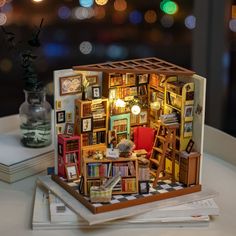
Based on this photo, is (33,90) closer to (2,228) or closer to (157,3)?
(2,228)

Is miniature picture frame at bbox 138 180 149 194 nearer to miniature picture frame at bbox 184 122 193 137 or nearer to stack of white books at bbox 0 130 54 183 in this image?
miniature picture frame at bbox 184 122 193 137

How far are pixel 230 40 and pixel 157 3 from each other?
37cm

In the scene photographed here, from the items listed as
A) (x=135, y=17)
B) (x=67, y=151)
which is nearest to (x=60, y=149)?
(x=67, y=151)

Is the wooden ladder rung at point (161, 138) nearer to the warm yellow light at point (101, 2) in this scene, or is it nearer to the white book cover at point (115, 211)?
the white book cover at point (115, 211)

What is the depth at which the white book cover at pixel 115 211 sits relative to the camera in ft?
4.89

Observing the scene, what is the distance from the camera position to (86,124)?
171 centimetres

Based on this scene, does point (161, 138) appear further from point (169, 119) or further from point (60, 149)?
point (60, 149)

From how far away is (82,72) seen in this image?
171 cm

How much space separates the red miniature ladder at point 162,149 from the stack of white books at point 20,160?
0.36m

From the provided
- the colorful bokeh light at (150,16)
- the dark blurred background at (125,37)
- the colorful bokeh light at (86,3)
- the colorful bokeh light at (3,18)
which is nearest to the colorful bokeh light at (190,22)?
the dark blurred background at (125,37)

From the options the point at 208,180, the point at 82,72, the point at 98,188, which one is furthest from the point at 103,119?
the point at 208,180

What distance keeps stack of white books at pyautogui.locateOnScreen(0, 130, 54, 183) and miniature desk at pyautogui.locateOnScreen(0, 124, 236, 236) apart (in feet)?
0.09

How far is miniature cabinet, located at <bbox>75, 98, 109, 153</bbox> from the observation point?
1699 millimetres

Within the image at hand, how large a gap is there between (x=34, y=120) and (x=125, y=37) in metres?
0.84
